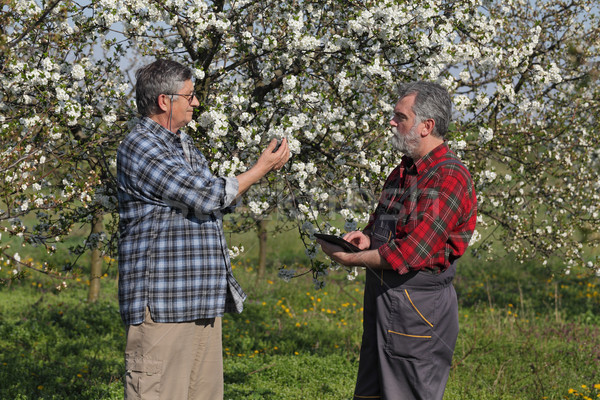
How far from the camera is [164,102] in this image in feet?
9.25

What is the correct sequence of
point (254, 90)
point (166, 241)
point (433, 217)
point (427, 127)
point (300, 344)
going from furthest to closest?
point (300, 344) < point (254, 90) < point (427, 127) < point (166, 241) < point (433, 217)

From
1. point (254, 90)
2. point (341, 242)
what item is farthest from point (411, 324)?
point (254, 90)

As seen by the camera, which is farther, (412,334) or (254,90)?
(254,90)

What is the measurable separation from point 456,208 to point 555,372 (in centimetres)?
415

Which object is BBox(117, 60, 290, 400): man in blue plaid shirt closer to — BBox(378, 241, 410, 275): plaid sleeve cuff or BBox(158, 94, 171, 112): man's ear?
BBox(158, 94, 171, 112): man's ear

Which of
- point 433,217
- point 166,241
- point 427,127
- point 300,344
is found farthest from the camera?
point 300,344

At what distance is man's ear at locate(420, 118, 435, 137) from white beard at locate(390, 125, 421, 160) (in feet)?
0.10

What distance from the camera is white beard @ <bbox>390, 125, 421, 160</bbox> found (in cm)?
281

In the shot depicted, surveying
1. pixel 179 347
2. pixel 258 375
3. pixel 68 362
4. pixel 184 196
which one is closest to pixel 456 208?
pixel 184 196

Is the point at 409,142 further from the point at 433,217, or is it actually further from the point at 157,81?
the point at 157,81

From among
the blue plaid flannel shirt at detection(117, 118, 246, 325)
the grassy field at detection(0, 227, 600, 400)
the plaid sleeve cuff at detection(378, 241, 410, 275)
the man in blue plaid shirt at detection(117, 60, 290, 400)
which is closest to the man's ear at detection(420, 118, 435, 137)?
→ the plaid sleeve cuff at detection(378, 241, 410, 275)

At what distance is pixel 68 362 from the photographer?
6410mm

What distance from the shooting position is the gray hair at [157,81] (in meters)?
2.78

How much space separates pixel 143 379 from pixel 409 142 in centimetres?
171
